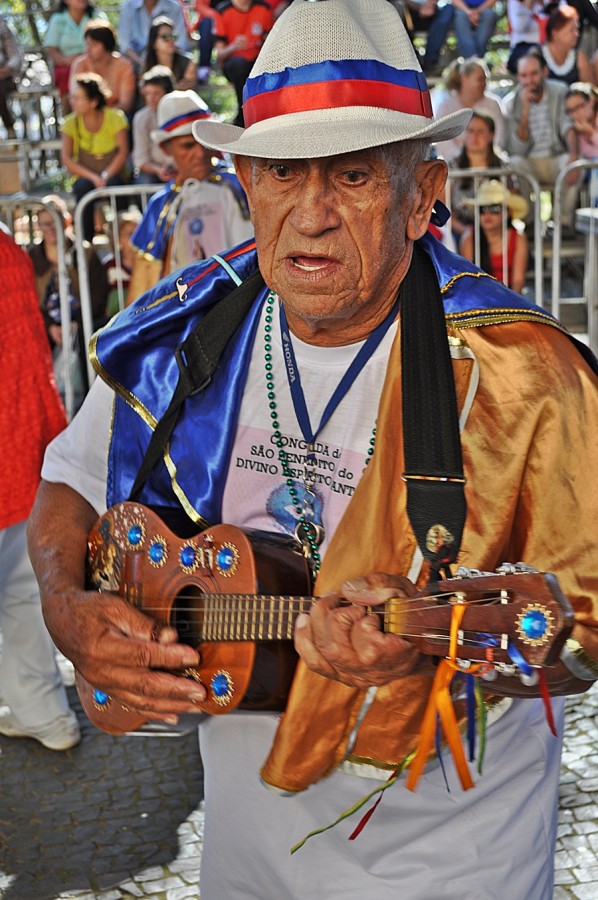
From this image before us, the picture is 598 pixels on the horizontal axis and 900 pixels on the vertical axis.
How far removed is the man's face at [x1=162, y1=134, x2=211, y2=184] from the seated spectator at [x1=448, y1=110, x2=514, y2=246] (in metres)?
1.62

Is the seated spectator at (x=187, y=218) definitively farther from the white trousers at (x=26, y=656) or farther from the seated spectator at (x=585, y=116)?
the seated spectator at (x=585, y=116)

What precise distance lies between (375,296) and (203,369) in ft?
1.43

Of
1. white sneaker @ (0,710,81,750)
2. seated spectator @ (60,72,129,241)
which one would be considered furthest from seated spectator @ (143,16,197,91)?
white sneaker @ (0,710,81,750)

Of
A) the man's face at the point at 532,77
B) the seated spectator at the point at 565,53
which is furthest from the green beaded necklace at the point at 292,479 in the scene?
the seated spectator at the point at 565,53

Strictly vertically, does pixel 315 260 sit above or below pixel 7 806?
above

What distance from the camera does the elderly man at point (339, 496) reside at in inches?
82.9

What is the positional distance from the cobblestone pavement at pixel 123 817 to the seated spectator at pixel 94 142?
6661 millimetres

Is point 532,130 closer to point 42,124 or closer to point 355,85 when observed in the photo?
point 42,124

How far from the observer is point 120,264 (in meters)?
8.34

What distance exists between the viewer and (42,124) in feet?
44.3

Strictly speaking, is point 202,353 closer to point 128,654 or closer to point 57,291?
point 128,654

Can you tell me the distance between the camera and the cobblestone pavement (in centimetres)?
405

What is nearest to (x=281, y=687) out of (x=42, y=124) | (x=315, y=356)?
(x=315, y=356)

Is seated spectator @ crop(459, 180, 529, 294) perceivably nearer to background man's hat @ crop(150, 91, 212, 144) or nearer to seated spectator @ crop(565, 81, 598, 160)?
background man's hat @ crop(150, 91, 212, 144)
